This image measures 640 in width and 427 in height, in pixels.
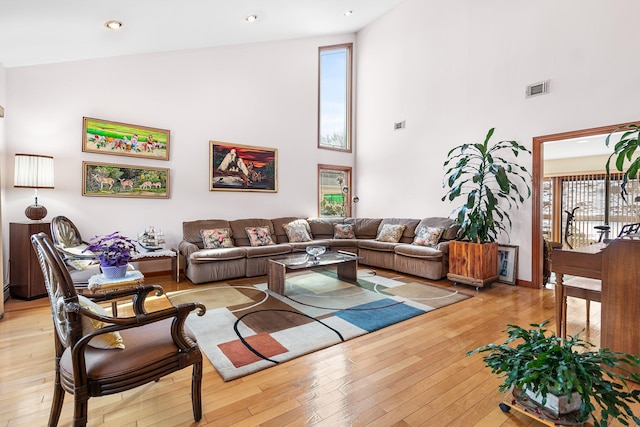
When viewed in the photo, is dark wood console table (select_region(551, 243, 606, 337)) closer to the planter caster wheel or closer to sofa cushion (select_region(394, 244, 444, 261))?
the planter caster wheel

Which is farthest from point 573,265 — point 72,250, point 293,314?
point 72,250

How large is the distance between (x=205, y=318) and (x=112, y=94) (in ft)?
12.1

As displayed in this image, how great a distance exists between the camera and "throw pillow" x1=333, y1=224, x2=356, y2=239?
242 inches

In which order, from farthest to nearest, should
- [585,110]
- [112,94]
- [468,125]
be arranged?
[468,125]
[112,94]
[585,110]

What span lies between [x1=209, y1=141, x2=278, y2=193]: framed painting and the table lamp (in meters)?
2.19

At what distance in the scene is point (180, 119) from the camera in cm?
512

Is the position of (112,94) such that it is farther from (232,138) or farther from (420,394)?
(420,394)

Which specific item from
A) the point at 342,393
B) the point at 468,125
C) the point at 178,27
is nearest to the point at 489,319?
the point at 342,393

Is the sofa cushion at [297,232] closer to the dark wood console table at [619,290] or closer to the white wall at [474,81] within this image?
the white wall at [474,81]

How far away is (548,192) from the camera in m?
8.05

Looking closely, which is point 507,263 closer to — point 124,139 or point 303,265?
point 303,265

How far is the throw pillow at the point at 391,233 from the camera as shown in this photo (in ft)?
18.6

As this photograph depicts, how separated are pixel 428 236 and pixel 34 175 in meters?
5.47

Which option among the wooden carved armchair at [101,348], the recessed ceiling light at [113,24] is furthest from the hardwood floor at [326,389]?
the recessed ceiling light at [113,24]
